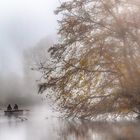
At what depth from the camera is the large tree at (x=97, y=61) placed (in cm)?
2586

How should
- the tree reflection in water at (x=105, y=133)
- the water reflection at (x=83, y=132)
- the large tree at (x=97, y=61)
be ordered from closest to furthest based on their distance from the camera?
1. the large tree at (x=97, y=61)
2. the tree reflection in water at (x=105, y=133)
3. the water reflection at (x=83, y=132)

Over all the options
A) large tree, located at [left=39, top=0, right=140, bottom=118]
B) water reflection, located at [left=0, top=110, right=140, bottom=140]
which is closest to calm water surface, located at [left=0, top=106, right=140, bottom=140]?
water reflection, located at [left=0, top=110, right=140, bottom=140]

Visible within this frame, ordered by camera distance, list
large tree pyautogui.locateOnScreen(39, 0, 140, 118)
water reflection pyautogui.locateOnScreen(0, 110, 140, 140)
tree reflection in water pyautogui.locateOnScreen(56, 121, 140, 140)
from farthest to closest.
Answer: water reflection pyautogui.locateOnScreen(0, 110, 140, 140), tree reflection in water pyautogui.locateOnScreen(56, 121, 140, 140), large tree pyautogui.locateOnScreen(39, 0, 140, 118)

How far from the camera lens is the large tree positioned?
2586cm

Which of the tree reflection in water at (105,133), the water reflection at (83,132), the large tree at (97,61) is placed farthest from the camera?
the water reflection at (83,132)

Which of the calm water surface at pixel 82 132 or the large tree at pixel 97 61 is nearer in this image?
the large tree at pixel 97 61

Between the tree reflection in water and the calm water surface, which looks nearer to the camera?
the tree reflection in water

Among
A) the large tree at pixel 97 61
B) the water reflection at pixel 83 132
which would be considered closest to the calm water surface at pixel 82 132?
the water reflection at pixel 83 132

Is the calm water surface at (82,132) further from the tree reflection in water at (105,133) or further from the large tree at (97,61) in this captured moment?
the large tree at (97,61)

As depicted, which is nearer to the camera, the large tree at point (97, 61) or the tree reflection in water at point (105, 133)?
the large tree at point (97, 61)

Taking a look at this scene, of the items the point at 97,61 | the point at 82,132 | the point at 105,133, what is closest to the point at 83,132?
the point at 82,132

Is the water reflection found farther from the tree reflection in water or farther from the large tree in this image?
the large tree

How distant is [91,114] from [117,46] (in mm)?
3466

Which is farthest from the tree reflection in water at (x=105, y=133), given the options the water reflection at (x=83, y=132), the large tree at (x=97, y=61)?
the large tree at (x=97, y=61)
